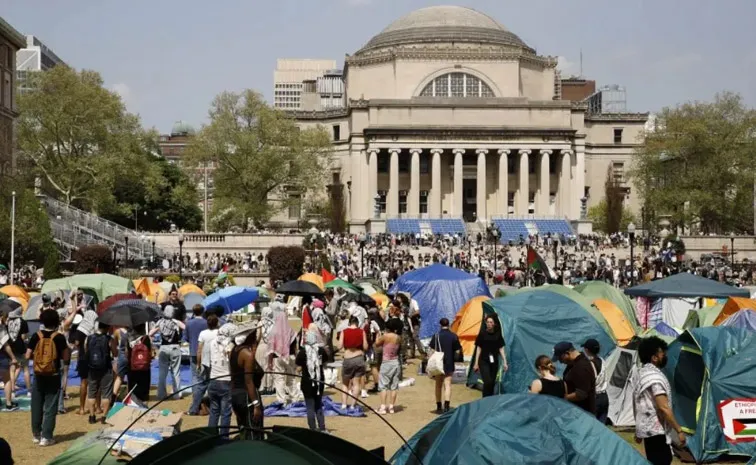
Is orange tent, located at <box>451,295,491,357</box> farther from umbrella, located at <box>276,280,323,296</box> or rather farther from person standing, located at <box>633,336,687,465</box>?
person standing, located at <box>633,336,687,465</box>

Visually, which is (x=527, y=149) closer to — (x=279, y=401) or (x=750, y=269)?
(x=750, y=269)

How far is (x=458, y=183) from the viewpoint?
83.6 meters

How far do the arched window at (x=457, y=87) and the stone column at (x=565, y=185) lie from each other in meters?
9.37

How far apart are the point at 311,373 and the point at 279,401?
2375mm

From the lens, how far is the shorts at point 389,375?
51.0 feet

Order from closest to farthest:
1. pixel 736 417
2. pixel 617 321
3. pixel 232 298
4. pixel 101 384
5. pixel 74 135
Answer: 1. pixel 736 417
2. pixel 101 384
3. pixel 617 321
4. pixel 232 298
5. pixel 74 135

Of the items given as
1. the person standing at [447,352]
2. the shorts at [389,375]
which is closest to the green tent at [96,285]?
the shorts at [389,375]

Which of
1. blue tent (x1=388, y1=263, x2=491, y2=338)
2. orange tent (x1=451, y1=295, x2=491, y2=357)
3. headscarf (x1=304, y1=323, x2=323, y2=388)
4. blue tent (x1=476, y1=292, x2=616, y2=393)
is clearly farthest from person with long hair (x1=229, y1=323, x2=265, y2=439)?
blue tent (x1=388, y1=263, x2=491, y2=338)

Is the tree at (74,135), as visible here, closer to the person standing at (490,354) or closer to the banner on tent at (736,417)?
the person standing at (490,354)

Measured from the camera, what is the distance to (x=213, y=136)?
2685 inches

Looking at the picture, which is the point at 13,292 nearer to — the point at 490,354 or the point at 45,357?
the point at 45,357

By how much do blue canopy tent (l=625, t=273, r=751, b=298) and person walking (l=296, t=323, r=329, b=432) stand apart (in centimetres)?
951

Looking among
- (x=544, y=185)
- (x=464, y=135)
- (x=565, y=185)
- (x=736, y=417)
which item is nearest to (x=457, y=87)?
(x=464, y=135)

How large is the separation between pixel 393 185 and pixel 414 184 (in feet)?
5.62
